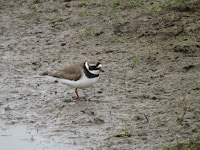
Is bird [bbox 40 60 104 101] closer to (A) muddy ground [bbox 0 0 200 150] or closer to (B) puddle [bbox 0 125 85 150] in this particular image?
(A) muddy ground [bbox 0 0 200 150]

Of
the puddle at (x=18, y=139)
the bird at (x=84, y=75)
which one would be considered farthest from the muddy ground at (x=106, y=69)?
the bird at (x=84, y=75)

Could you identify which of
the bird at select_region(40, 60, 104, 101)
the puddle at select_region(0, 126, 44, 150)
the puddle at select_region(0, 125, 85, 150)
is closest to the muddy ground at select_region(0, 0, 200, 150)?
the puddle at select_region(0, 125, 85, 150)

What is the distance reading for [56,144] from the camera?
20.9ft

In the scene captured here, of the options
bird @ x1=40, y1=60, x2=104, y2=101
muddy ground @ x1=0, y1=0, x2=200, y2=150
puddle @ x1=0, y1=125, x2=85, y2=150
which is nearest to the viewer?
puddle @ x1=0, y1=125, x2=85, y2=150

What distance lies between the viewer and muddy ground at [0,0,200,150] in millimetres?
6605

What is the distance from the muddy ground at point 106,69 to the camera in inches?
260

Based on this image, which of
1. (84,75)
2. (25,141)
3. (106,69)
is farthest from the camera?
(106,69)

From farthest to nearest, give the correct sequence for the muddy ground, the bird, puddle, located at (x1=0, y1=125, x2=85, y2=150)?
1. the bird
2. the muddy ground
3. puddle, located at (x1=0, y1=125, x2=85, y2=150)

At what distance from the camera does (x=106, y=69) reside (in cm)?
915

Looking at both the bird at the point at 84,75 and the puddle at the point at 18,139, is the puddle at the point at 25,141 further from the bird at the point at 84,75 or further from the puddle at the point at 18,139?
the bird at the point at 84,75

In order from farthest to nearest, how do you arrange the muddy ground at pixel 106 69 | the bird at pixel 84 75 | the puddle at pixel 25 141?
the bird at pixel 84 75, the muddy ground at pixel 106 69, the puddle at pixel 25 141

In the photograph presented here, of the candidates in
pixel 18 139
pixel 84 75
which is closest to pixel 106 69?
pixel 84 75

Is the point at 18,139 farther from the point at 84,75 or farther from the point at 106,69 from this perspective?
the point at 106,69

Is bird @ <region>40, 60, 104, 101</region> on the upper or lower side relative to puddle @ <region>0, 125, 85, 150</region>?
upper
